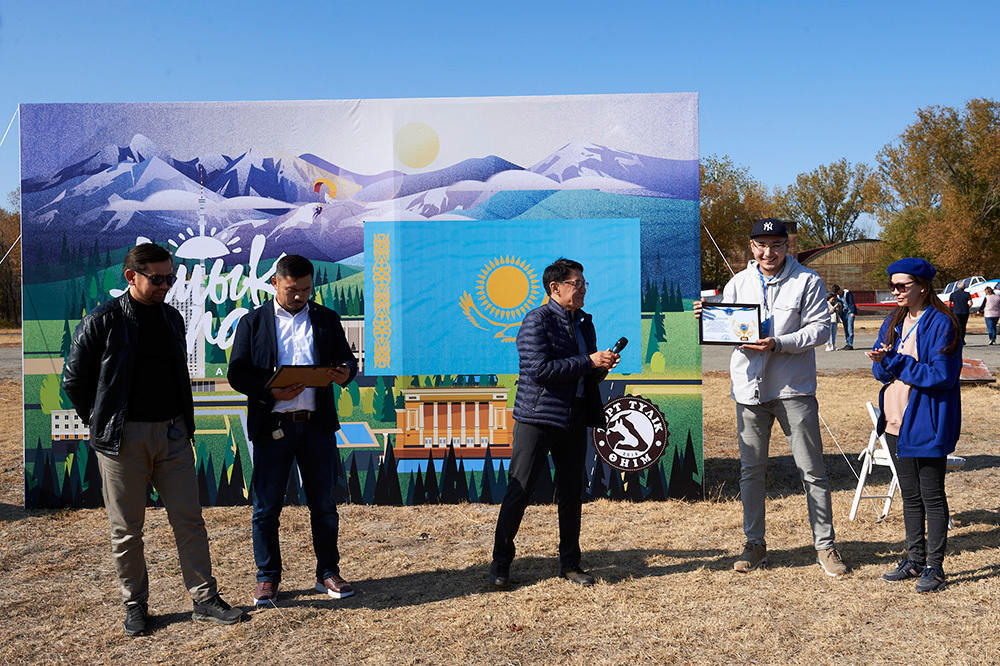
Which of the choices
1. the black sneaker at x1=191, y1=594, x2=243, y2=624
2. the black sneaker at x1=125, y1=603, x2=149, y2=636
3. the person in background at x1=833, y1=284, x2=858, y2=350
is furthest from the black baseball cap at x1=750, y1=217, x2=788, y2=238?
the person in background at x1=833, y1=284, x2=858, y2=350

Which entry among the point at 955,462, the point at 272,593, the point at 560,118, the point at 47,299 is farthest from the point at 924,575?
the point at 47,299

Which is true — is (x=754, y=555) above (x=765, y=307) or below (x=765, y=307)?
below

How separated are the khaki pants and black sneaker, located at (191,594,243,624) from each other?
34 mm

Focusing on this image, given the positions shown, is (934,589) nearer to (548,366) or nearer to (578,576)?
(578,576)

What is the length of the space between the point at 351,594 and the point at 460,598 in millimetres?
601

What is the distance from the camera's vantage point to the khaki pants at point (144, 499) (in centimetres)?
405

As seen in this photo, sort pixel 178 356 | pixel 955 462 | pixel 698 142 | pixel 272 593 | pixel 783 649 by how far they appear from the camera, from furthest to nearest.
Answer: pixel 698 142
pixel 955 462
pixel 272 593
pixel 178 356
pixel 783 649

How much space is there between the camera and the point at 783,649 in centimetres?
387

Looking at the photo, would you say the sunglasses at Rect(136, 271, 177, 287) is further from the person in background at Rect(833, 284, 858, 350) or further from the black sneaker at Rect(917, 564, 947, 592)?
the person in background at Rect(833, 284, 858, 350)

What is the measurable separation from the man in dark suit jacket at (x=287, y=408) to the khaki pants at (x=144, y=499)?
36cm

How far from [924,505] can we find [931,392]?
0.64m

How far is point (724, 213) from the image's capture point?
43031mm

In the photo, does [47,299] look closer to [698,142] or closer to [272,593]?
[272,593]

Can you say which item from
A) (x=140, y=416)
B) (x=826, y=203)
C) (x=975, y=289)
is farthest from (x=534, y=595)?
(x=826, y=203)
